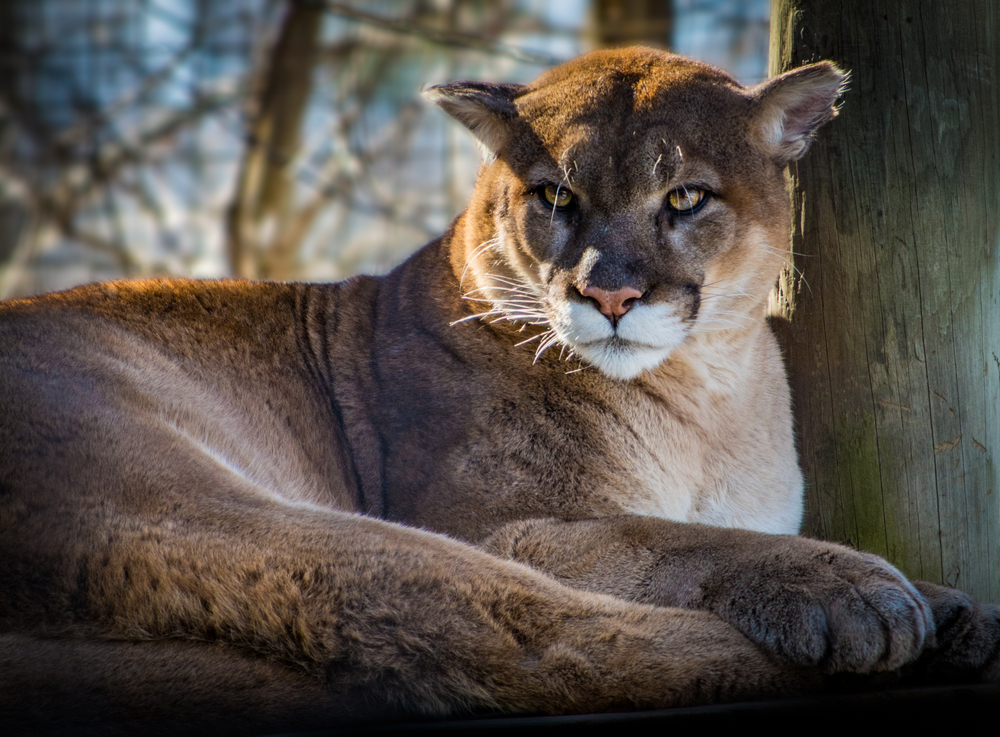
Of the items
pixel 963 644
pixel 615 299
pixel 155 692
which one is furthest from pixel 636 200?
pixel 155 692

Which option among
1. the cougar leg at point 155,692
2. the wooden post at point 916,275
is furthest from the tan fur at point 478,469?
the wooden post at point 916,275

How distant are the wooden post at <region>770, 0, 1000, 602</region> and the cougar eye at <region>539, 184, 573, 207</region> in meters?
0.88

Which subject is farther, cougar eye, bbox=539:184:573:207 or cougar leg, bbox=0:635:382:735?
cougar eye, bbox=539:184:573:207

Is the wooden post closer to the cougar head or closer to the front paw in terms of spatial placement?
the cougar head

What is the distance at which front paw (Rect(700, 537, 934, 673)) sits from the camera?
2.25 meters

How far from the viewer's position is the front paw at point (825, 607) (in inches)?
88.7

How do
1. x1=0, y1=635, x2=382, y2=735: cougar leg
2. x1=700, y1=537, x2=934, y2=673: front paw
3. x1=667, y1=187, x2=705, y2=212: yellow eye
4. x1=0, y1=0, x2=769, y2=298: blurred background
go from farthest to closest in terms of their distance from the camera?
x1=0, y1=0, x2=769, y2=298: blurred background
x1=667, y1=187, x2=705, y2=212: yellow eye
x1=700, y1=537, x2=934, y2=673: front paw
x1=0, y1=635, x2=382, y2=735: cougar leg

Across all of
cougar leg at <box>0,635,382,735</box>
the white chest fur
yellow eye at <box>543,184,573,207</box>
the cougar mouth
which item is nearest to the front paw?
the white chest fur

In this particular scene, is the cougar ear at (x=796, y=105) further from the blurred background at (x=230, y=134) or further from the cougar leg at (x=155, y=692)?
the blurred background at (x=230, y=134)

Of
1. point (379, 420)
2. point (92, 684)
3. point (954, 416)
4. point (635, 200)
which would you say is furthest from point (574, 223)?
point (92, 684)

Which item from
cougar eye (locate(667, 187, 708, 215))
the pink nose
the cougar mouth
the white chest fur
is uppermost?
cougar eye (locate(667, 187, 708, 215))

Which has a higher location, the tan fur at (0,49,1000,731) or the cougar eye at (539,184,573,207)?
the cougar eye at (539,184,573,207)

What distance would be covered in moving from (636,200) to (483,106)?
691 mm

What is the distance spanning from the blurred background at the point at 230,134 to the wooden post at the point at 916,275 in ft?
28.7
